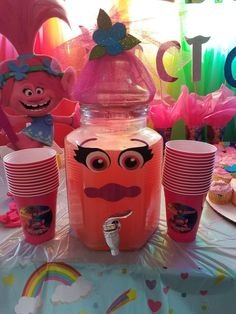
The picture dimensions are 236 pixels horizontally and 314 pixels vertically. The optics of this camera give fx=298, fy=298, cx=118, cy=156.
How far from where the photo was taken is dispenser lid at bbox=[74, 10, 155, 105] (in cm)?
50

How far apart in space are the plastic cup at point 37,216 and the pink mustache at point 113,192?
84 mm

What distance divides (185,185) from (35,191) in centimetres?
26

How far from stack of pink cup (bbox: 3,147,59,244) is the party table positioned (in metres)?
0.04

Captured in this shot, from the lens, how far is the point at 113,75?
523 mm

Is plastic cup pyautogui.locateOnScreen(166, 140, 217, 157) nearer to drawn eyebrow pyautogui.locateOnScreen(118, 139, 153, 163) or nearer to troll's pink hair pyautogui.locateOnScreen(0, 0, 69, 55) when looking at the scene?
drawn eyebrow pyautogui.locateOnScreen(118, 139, 153, 163)

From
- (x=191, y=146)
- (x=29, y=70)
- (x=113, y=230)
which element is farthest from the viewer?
(x=29, y=70)

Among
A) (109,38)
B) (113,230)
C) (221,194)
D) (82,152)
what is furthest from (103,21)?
(221,194)

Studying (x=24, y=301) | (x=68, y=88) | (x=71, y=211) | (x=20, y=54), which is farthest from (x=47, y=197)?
(x=20, y=54)

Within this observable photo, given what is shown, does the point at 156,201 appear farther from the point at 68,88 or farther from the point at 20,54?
the point at 20,54

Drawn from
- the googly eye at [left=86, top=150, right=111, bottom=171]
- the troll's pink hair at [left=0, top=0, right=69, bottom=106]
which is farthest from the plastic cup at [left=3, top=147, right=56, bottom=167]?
the troll's pink hair at [left=0, top=0, right=69, bottom=106]

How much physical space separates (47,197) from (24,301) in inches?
7.5

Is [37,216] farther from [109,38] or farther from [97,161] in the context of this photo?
[109,38]

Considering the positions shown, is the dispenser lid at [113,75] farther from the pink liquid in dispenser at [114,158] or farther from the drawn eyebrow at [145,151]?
the drawn eyebrow at [145,151]

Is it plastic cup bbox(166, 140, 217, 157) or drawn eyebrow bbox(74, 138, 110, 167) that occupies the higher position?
drawn eyebrow bbox(74, 138, 110, 167)
